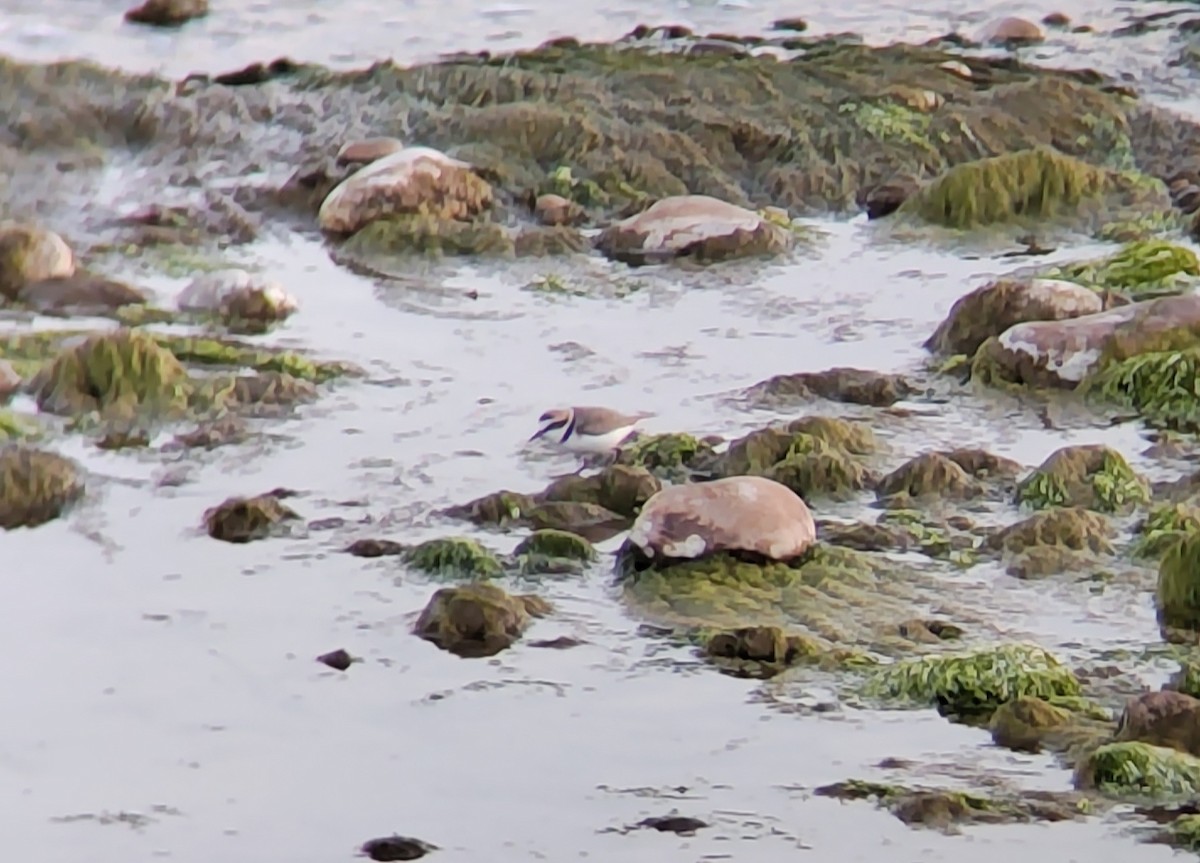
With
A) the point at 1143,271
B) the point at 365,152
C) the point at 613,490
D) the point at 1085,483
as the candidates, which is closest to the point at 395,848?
the point at 613,490

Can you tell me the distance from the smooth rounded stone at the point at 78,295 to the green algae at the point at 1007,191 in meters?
3.33

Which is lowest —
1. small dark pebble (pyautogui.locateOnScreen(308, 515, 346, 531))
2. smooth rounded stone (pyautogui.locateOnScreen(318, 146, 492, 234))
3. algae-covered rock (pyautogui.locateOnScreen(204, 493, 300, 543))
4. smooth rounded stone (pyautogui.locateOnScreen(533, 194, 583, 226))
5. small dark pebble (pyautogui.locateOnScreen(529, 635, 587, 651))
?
small dark pebble (pyautogui.locateOnScreen(529, 635, 587, 651))

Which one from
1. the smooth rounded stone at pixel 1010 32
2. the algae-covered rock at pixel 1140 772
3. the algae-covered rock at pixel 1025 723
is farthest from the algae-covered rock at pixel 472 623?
the smooth rounded stone at pixel 1010 32

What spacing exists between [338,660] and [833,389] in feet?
8.20

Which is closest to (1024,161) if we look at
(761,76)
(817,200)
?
(817,200)

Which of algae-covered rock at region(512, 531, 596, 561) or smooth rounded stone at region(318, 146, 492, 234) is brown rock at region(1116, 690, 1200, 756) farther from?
smooth rounded stone at region(318, 146, 492, 234)

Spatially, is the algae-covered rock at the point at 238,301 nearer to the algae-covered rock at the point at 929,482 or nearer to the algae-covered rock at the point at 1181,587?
the algae-covered rock at the point at 929,482

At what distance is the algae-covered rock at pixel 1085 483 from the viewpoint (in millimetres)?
5918

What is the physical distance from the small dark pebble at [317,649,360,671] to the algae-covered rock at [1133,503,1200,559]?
199 cm

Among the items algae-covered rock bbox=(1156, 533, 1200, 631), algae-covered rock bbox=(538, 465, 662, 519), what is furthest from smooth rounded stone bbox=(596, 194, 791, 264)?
algae-covered rock bbox=(1156, 533, 1200, 631)

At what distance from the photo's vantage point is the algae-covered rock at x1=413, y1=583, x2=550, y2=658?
501cm

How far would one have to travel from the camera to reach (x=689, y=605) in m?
5.23

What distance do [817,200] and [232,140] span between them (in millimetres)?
2580

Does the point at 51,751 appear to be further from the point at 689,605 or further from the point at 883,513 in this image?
the point at 883,513
